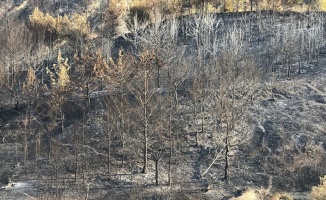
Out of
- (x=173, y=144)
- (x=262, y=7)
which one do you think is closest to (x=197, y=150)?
(x=173, y=144)

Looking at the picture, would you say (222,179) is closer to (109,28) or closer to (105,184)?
(105,184)

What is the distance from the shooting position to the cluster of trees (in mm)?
37094

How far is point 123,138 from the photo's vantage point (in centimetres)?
3881

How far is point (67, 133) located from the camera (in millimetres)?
41500

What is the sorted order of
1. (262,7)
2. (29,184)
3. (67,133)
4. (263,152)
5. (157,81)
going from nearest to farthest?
(29,184) < (263,152) < (67,133) < (157,81) < (262,7)

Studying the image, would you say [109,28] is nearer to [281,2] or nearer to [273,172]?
[281,2]

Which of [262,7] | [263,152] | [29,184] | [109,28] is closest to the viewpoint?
[29,184]

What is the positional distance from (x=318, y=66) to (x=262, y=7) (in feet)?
68.0

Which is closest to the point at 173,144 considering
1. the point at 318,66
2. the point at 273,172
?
the point at 273,172

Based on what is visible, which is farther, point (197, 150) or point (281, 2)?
point (281, 2)

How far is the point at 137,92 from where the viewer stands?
38031mm

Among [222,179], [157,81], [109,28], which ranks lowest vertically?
[222,179]

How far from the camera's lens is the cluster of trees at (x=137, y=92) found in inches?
1460

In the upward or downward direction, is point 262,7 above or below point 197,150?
above
